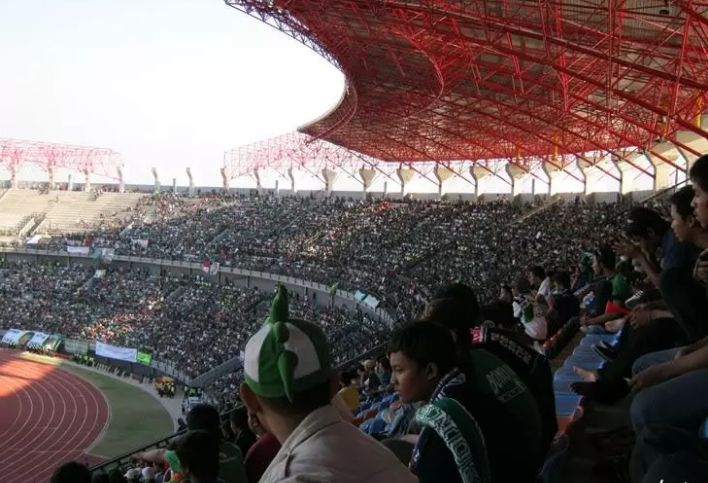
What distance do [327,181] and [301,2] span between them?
37.6 metres

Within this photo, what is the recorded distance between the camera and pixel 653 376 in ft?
10.8

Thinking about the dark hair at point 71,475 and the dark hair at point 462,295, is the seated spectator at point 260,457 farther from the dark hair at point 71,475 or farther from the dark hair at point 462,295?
the dark hair at point 462,295

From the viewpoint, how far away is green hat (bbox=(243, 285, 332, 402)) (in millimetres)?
1821

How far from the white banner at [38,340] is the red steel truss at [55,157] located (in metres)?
30.5

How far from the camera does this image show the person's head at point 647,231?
208 inches

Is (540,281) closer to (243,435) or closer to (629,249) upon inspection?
(629,249)

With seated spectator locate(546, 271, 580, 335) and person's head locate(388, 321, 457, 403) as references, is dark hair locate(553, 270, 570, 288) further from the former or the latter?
person's head locate(388, 321, 457, 403)

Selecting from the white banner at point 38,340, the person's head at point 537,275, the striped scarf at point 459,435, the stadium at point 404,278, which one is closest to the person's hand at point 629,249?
the stadium at point 404,278

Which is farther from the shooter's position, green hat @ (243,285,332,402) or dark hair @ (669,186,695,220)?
dark hair @ (669,186,695,220)

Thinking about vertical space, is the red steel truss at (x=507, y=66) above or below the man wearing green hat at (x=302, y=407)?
above

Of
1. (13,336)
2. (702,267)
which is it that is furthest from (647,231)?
(13,336)

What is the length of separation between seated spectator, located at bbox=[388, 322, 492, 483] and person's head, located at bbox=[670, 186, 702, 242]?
192 centimetres

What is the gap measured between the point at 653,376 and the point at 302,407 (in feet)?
6.91

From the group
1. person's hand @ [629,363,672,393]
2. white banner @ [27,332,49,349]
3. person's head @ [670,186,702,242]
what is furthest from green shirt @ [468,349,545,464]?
white banner @ [27,332,49,349]
